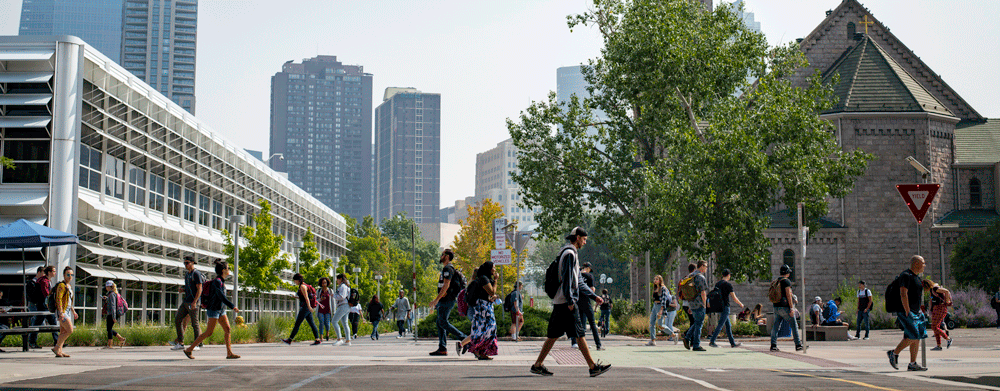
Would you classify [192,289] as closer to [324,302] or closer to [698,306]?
[324,302]

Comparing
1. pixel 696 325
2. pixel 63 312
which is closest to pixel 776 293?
pixel 696 325

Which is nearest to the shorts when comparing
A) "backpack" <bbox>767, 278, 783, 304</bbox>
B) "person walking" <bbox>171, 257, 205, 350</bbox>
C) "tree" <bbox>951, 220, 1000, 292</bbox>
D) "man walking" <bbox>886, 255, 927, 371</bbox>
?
"man walking" <bbox>886, 255, 927, 371</bbox>

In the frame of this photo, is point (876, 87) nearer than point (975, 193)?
Yes

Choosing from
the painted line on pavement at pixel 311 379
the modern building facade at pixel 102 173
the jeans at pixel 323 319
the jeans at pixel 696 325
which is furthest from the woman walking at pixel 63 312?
the modern building facade at pixel 102 173

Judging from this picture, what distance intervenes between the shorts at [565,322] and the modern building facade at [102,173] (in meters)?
22.1

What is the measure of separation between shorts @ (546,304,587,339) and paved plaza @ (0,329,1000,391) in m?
0.55

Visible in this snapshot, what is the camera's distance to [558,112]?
127ft

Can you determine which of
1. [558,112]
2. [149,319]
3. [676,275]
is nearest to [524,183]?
[558,112]

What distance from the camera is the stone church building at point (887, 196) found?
148 feet

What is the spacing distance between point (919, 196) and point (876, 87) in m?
34.0

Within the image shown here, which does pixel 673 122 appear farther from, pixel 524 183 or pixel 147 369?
pixel 147 369

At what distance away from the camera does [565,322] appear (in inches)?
428

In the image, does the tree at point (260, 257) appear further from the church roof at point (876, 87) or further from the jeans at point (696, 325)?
the church roof at point (876, 87)

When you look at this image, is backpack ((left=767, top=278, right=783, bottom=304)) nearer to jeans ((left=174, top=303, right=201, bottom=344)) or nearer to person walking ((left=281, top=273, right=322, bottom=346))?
person walking ((left=281, top=273, right=322, bottom=346))
